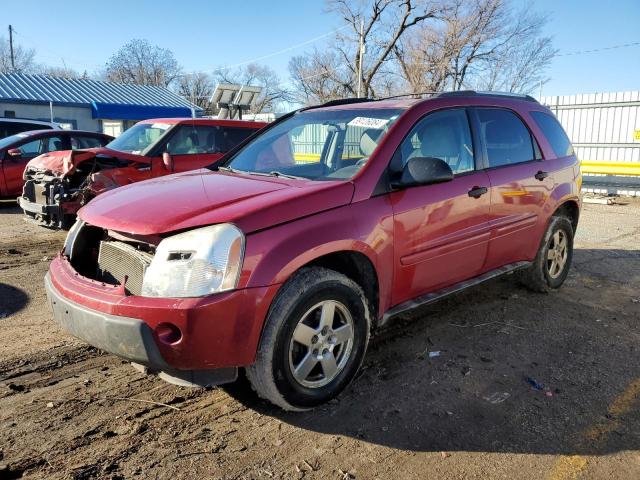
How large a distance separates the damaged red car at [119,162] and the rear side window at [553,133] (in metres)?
3.59

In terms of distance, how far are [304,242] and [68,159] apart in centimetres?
548

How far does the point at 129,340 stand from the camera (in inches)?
99.0

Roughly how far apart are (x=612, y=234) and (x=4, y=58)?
70240 millimetres

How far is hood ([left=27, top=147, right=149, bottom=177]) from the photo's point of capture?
22.8 ft

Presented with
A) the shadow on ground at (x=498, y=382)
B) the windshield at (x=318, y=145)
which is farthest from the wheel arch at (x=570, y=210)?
the windshield at (x=318, y=145)

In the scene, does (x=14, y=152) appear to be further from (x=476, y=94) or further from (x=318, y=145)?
(x=476, y=94)

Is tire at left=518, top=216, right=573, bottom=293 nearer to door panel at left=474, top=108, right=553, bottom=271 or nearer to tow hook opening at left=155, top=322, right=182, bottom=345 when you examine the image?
door panel at left=474, top=108, right=553, bottom=271

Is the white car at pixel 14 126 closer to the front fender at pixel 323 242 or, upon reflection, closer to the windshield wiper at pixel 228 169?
the windshield wiper at pixel 228 169

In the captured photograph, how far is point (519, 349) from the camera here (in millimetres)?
3922

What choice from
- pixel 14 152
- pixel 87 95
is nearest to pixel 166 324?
pixel 14 152

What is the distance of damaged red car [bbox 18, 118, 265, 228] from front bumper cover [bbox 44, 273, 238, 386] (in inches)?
142

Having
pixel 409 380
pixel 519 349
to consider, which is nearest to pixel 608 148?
pixel 519 349

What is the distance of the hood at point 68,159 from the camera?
22.8ft

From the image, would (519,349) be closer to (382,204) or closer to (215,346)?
(382,204)
